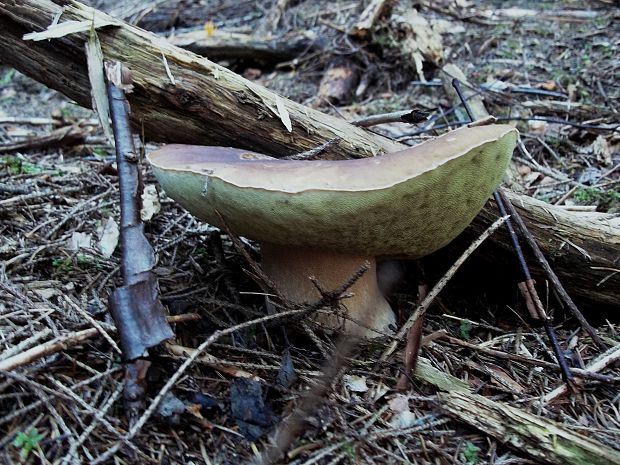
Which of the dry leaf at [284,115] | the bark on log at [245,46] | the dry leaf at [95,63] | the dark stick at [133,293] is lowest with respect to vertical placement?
the dark stick at [133,293]

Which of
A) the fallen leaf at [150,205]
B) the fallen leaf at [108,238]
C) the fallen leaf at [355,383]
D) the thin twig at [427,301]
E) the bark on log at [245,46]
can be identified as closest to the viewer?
the fallen leaf at [355,383]

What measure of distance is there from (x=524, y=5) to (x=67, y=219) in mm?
5043

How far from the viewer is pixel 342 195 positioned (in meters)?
1.30

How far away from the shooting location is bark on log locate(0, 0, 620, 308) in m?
1.84

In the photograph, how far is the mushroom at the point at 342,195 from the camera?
132 centimetres

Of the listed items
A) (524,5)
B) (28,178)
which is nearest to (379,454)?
(28,178)

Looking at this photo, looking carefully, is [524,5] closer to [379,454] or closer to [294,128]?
[294,128]

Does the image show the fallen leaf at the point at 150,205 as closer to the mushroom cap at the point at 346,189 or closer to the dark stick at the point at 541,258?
the mushroom cap at the point at 346,189

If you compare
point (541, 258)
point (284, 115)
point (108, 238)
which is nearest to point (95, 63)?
point (284, 115)

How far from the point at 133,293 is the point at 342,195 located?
0.59 m

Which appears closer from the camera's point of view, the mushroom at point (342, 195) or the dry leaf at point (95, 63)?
the mushroom at point (342, 195)

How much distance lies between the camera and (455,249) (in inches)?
84.3

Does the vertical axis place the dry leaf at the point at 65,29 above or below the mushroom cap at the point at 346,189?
above

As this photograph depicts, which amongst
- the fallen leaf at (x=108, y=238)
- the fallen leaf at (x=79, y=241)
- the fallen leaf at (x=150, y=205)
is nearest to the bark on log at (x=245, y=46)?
the fallen leaf at (x=150, y=205)
